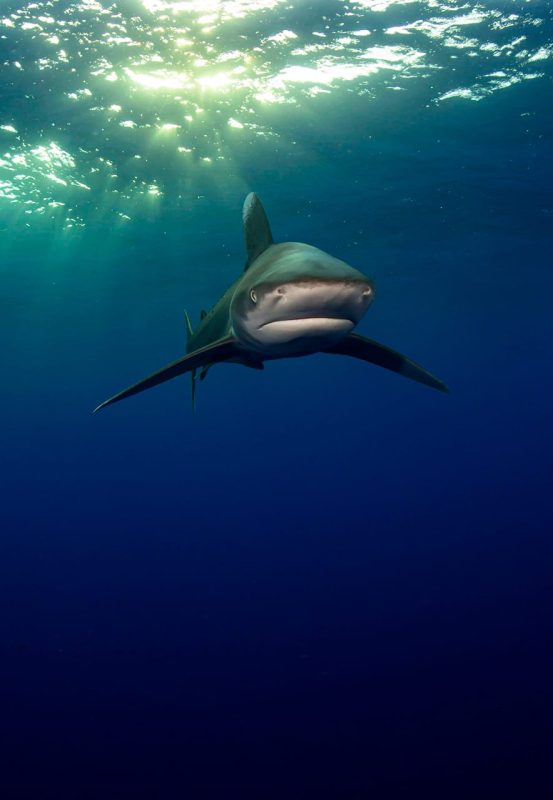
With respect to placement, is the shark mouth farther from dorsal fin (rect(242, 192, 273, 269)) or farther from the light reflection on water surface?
the light reflection on water surface

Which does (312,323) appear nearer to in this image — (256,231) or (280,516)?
(256,231)

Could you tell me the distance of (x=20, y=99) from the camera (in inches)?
517

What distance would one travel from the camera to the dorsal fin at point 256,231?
5598 millimetres

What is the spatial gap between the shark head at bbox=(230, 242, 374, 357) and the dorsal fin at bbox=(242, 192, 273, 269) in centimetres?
151

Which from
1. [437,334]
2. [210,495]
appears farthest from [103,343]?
[437,334]

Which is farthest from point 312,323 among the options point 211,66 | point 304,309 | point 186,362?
point 211,66

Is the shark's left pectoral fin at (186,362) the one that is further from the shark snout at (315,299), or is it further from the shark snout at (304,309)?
the shark snout at (315,299)

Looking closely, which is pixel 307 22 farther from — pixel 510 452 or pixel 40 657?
pixel 510 452

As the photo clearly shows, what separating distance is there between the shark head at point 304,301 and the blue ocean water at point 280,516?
18.3 ft

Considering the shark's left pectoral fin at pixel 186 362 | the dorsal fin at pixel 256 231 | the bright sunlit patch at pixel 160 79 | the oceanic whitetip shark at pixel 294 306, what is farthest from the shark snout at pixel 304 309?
the bright sunlit patch at pixel 160 79

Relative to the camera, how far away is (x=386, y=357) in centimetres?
580

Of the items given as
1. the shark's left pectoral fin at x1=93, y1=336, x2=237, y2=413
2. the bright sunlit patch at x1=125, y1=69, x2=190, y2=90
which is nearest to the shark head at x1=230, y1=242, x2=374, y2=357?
the shark's left pectoral fin at x1=93, y1=336, x2=237, y2=413

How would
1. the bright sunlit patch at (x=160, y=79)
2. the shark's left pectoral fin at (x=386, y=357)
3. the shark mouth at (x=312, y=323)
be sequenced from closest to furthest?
1. the shark mouth at (x=312, y=323)
2. the shark's left pectoral fin at (x=386, y=357)
3. the bright sunlit patch at (x=160, y=79)

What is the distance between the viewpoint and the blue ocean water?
7.62 meters
